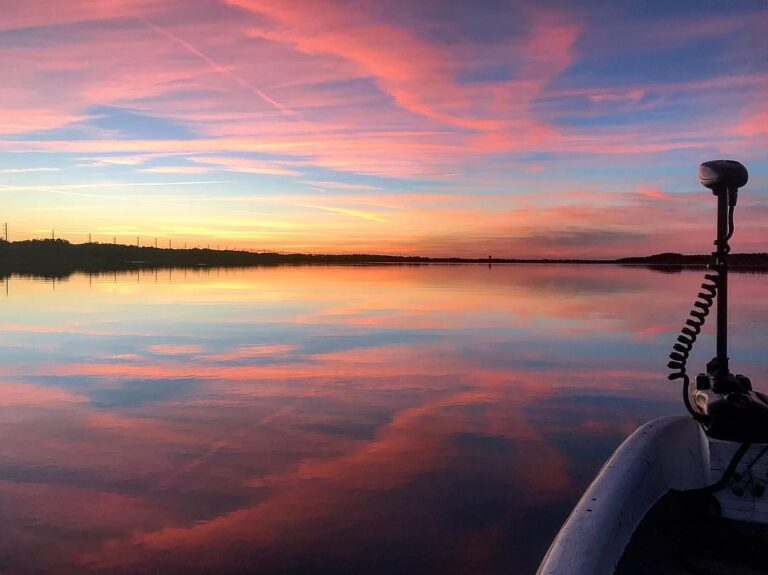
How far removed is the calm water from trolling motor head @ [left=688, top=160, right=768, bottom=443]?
76.6 inches

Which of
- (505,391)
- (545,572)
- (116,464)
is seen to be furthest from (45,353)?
(545,572)

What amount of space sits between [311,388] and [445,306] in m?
16.6

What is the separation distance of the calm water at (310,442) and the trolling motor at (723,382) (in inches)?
76.1

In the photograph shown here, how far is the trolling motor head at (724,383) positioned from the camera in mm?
3896

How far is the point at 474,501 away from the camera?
6.04 m

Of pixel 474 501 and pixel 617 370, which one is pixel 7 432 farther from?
pixel 617 370

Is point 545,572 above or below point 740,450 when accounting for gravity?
below

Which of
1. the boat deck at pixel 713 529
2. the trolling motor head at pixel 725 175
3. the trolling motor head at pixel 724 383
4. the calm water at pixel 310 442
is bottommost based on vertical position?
the calm water at pixel 310 442

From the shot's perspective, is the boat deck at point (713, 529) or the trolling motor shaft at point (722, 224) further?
the trolling motor shaft at point (722, 224)

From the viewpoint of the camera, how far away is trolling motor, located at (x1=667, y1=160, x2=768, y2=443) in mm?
3898

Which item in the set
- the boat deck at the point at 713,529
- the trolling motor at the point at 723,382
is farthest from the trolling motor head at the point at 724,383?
the boat deck at the point at 713,529

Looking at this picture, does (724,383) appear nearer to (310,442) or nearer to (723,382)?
(723,382)

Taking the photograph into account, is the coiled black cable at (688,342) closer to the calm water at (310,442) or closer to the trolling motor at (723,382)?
the trolling motor at (723,382)

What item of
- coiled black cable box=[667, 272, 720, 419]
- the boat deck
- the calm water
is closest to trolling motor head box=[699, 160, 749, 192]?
coiled black cable box=[667, 272, 720, 419]
